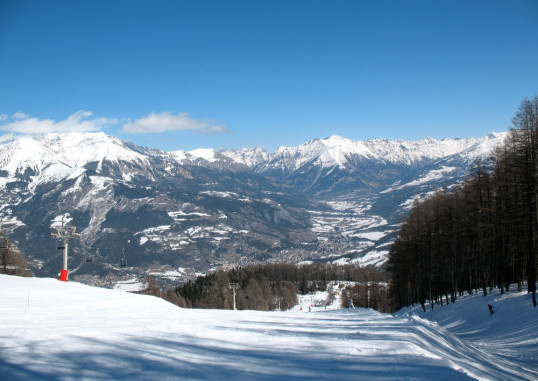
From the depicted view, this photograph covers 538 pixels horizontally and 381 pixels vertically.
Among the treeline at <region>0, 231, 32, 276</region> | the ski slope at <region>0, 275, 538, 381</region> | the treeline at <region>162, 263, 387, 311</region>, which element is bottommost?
the treeline at <region>162, 263, 387, 311</region>

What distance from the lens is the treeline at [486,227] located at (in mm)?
29531

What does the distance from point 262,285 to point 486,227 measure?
8789 centimetres

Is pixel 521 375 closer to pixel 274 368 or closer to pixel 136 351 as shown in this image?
pixel 274 368

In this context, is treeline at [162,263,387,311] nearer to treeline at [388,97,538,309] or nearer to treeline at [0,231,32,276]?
treeline at [388,97,538,309]

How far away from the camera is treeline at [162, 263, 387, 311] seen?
8956 centimetres

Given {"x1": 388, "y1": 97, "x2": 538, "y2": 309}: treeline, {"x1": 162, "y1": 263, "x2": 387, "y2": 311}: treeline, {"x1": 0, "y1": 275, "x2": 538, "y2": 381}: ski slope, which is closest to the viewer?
{"x1": 0, "y1": 275, "x2": 538, "y2": 381}: ski slope

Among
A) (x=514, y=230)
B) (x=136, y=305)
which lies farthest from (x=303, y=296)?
(x=136, y=305)

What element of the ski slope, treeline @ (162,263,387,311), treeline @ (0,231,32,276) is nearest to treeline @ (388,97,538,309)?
the ski slope

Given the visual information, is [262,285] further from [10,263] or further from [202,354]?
[202,354]

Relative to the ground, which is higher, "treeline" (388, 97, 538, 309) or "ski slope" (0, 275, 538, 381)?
"treeline" (388, 97, 538, 309)

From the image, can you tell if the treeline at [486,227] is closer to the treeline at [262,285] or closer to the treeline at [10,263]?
the treeline at [262,285]

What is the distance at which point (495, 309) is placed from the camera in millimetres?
31000

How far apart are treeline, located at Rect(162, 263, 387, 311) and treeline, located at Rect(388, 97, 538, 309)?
113 feet

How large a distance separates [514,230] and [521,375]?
24.3 metres
